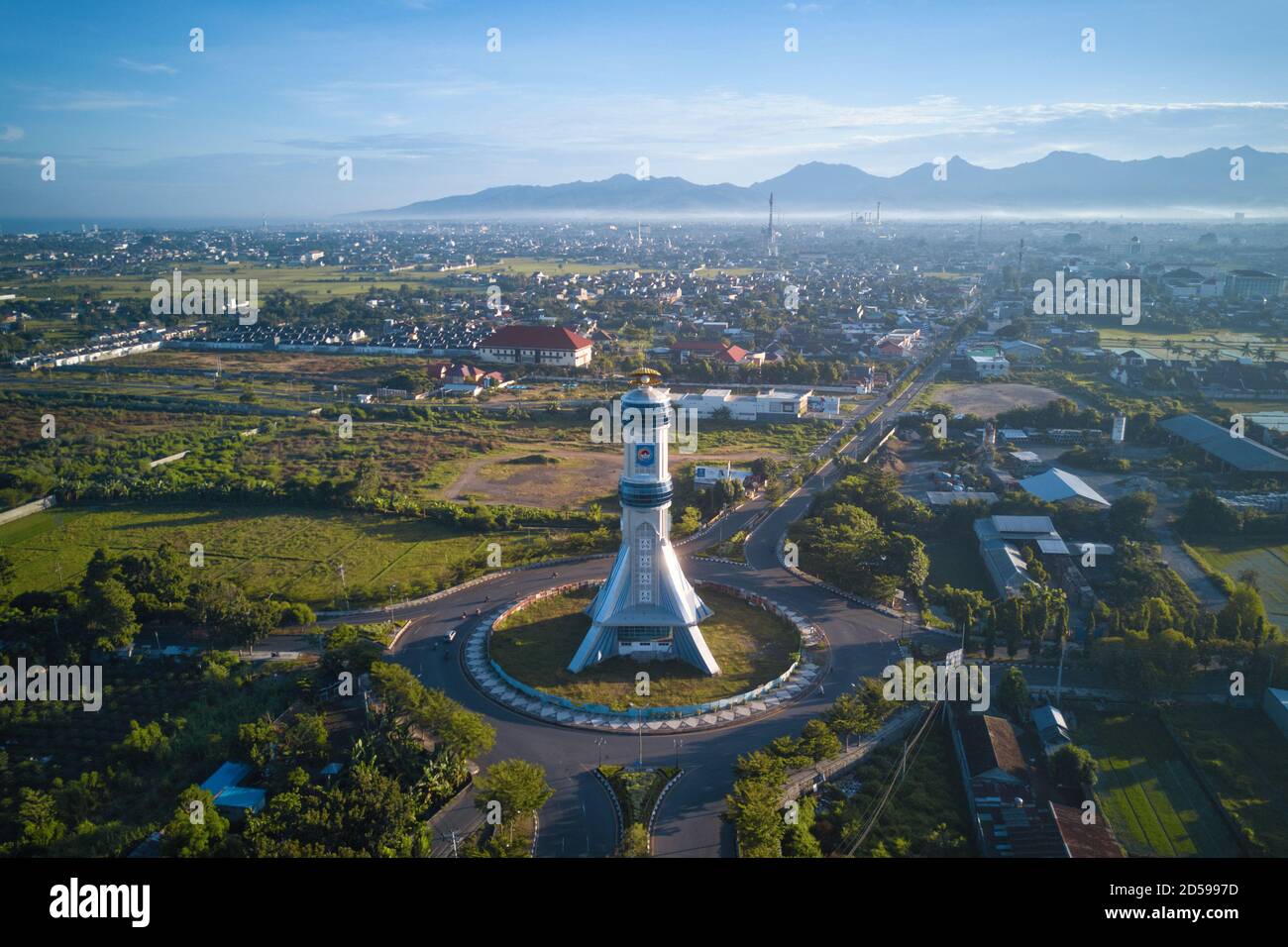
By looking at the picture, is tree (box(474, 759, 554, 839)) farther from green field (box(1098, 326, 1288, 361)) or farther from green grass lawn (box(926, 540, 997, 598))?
green field (box(1098, 326, 1288, 361))

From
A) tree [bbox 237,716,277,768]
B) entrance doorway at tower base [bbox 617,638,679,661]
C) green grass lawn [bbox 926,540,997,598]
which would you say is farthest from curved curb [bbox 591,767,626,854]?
green grass lawn [bbox 926,540,997,598]

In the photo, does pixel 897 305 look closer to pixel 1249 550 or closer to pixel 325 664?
pixel 1249 550

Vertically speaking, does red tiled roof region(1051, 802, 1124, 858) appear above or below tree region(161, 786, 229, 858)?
below

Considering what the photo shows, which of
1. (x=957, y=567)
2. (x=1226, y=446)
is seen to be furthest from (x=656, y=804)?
(x=1226, y=446)

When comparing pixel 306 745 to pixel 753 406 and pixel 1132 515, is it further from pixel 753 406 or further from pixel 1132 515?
pixel 753 406

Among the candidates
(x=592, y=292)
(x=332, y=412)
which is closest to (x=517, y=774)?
(x=332, y=412)

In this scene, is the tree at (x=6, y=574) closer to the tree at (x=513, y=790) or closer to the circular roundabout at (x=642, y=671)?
the circular roundabout at (x=642, y=671)

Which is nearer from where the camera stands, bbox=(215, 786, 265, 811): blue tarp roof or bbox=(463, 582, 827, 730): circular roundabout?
bbox=(215, 786, 265, 811): blue tarp roof
